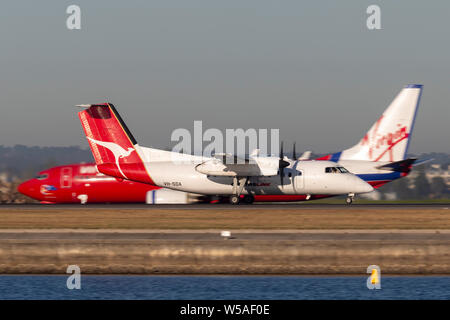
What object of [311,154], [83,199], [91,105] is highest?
[91,105]

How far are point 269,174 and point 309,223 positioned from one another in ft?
46.6

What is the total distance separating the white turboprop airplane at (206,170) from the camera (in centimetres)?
4900

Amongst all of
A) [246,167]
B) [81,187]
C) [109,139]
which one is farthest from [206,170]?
[81,187]

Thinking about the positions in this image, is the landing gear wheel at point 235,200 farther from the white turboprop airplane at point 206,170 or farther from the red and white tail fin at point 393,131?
the red and white tail fin at point 393,131

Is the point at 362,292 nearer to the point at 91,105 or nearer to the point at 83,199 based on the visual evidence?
the point at 91,105

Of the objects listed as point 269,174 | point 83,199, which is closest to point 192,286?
point 269,174

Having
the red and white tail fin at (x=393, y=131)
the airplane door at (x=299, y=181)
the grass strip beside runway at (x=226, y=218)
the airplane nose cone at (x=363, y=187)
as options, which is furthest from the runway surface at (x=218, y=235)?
the red and white tail fin at (x=393, y=131)

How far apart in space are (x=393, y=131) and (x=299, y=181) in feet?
33.7

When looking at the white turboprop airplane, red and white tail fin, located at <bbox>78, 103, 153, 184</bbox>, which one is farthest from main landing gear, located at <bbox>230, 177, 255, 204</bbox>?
red and white tail fin, located at <bbox>78, 103, 153, 184</bbox>

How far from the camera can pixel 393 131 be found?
177ft

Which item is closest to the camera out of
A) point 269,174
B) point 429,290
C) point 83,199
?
point 429,290

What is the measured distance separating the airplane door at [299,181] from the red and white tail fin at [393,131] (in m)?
6.36

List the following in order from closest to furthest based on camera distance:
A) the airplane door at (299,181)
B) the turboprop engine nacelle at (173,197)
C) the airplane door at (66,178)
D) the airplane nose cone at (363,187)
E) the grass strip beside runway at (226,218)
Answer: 1. the grass strip beside runway at (226,218)
2. the airplane nose cone at (363,187)
3. the airplane door at (299,181)
4. the turboprop engine nacelle at (173,197)
5. the airplane door at (66,178)

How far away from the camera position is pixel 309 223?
34938 mm
